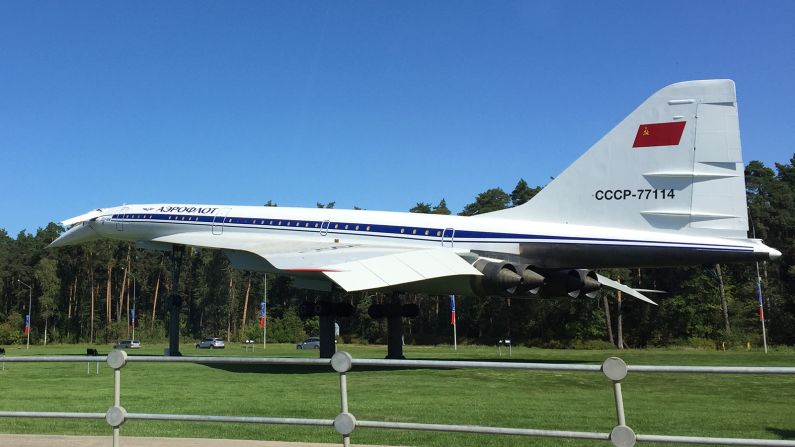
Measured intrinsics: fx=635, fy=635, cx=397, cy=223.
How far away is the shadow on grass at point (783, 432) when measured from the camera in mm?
8040

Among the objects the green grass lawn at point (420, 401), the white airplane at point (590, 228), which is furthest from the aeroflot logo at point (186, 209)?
the green grass lawn at point (420, 401)

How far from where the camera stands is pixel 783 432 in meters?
8.29

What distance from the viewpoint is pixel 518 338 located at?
205ft

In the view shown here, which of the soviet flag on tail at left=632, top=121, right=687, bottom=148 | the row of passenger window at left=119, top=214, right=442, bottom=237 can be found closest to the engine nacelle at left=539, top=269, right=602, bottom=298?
the row of passenger window at left=119, top=214, right=442, bottom=237

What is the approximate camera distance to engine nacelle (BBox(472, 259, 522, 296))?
18281mm

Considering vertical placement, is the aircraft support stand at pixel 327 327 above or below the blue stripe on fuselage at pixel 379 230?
below

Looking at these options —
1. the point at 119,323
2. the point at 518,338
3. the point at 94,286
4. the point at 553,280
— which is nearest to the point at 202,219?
the point at 553,280

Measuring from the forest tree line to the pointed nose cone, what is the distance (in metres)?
15.0

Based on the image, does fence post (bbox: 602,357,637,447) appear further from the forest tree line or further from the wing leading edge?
the forest tree line

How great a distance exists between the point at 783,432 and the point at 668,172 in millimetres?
9924

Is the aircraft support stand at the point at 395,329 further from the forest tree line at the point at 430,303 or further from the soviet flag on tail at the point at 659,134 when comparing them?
the forest tree line at the point at 430,303

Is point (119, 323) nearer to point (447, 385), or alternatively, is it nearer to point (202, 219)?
point (202, 219)

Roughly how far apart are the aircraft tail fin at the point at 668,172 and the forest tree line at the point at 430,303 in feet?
113

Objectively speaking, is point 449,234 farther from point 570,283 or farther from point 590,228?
point 590,228
